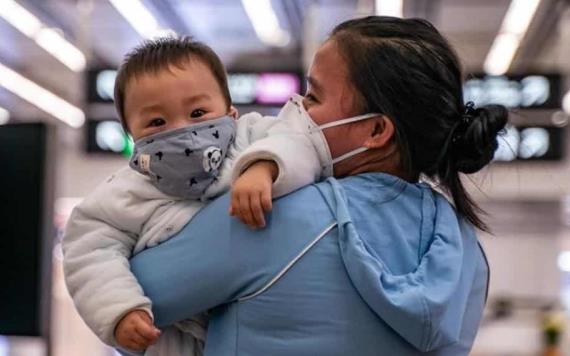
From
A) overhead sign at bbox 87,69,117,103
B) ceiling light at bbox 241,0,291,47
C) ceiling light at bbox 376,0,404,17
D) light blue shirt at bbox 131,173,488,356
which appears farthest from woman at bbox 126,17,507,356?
ceiling light at bbox 241,0,291,47

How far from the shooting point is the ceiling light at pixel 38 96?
31.3 ft

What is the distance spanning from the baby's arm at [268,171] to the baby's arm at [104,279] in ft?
0.53

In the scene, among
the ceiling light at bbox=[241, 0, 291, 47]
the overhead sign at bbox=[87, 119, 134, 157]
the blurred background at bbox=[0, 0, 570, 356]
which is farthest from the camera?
the ceiling light at bbox=[241, 0, 291, 47]

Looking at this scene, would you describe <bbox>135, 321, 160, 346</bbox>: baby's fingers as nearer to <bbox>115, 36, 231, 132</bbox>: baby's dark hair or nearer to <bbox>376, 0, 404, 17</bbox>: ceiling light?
<bbox>115, 36, 231, 132</bbox>: baby's dark hair

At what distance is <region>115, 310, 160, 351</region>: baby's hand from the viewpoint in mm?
1059

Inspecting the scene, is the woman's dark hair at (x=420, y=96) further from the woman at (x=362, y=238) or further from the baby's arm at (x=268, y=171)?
the baby's arm at (x=268, y=171)

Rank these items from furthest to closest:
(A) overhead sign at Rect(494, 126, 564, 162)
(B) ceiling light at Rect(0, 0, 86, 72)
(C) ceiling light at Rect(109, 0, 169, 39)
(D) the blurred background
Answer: (B) ceiling light at Rect(0, 0, 86, 72)
(C) ceiling light at Rect(109, 0, 169, 39)
(A) overhead sign at Rect(494, 126, 564, 162)
(D) the blurred background

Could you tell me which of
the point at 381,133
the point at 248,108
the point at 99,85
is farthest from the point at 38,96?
the point at 381,133

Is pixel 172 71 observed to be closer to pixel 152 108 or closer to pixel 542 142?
pixel 152 108

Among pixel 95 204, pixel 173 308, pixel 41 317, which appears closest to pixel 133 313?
pixel 173 308

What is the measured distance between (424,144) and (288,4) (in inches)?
284

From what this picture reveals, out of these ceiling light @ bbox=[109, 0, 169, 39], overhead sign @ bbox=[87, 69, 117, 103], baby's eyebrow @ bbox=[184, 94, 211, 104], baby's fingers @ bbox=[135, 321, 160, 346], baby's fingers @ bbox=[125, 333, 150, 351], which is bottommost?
baby's fingers @ bbox=[125, 333, 150, 351]

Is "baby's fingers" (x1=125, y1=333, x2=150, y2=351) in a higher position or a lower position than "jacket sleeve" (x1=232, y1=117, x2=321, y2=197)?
lower

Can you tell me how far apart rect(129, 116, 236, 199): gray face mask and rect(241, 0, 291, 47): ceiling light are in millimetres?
6054
